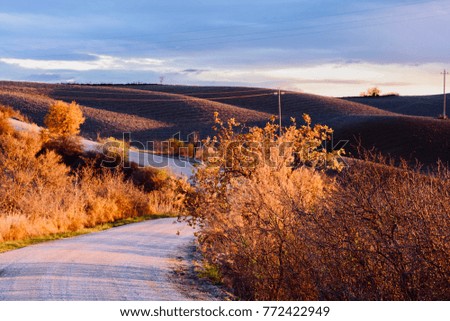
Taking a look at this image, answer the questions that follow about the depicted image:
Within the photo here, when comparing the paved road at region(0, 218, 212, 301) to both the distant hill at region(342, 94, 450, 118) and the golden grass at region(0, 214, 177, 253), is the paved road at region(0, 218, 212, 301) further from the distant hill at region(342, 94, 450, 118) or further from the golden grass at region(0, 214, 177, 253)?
the distant hill at region(342, 94, 450, 118)

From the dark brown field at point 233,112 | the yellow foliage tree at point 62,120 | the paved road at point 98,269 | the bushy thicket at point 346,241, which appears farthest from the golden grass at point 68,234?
the dark brown field at point 233,112

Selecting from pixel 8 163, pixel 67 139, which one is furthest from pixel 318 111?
pixel 8 163

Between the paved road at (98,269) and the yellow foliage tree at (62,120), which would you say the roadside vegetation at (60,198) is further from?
the yellow foliage tree at (62,120)

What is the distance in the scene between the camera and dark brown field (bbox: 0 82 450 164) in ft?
222

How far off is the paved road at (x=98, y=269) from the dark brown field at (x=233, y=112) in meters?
46.2

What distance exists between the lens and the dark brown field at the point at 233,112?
67.6m

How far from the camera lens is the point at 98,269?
12406 millimetres

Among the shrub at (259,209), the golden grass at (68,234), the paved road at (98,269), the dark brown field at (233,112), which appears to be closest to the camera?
the shrub at (259,209)

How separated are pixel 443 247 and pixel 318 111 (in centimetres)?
9892

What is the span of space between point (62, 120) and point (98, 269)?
3401 cm

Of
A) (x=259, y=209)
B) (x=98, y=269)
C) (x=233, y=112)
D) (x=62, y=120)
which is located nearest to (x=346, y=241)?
(x=259, y=209)

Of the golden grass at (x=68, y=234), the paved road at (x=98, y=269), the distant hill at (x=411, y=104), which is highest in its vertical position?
the distant hill at (x=411, y=104)
